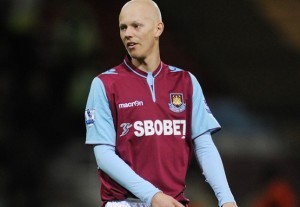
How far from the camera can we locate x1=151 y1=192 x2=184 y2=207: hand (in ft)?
8.41

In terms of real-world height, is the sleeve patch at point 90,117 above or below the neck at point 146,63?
below

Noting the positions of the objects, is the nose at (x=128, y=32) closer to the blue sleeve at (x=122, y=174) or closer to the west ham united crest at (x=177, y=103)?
the west ham united crest at (x=177, y=103)

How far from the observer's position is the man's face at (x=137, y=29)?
9.30ft

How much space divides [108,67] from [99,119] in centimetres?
356

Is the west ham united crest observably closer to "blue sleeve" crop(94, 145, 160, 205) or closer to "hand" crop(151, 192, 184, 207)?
"blue sleeve" crop(94, 145, 160, 205)

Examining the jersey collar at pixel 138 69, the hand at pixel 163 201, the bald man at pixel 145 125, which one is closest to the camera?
the hand at pixel 163 201

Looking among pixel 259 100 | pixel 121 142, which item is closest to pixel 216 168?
pixel 121 142

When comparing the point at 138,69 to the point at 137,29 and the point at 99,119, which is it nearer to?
the point at 137,29

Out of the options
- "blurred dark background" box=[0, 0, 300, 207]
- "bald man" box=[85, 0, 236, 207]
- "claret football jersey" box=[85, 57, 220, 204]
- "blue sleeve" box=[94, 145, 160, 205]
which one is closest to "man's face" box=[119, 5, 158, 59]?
"bald man" box=[85, 0, 236, 207]

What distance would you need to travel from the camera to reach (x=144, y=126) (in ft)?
9.14

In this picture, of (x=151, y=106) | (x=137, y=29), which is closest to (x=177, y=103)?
(x=151, y=106)

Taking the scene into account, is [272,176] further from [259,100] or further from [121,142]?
[121,142]

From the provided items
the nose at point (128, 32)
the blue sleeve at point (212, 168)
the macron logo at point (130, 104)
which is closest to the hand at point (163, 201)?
the blue sleeve at point (212, 168)

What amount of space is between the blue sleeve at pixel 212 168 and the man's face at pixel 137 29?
1.37 ft
